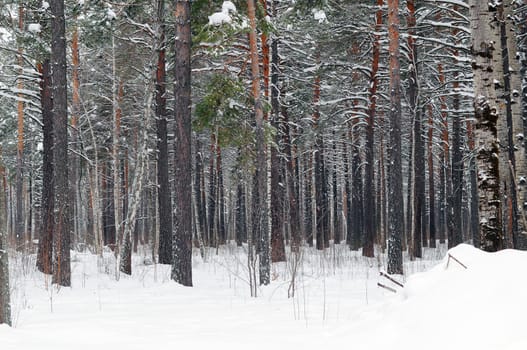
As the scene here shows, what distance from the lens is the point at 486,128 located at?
5992 mm

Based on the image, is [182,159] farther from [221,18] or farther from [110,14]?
[110,14]

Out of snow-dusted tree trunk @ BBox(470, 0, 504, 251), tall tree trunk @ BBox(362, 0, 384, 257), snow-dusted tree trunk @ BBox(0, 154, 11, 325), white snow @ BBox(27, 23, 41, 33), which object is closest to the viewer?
snow-dusted tree trunk @ BBox(0, 154, 11, 325)

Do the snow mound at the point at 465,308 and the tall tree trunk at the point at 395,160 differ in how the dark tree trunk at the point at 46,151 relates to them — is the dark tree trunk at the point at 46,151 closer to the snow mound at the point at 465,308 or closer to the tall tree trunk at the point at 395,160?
the tall tree trunk at the point at 395,160

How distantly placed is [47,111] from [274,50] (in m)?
6.76

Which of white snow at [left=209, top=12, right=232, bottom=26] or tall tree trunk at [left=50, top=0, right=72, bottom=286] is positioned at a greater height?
white snow at [left=209, top=12, right=232, bottom=26]

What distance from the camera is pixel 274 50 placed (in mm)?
15109

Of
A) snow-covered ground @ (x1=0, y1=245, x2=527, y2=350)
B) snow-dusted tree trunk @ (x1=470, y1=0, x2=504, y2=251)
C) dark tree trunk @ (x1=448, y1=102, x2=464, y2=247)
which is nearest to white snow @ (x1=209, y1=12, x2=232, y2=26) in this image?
snow-dusted tree trunk @ (x1=470, y1=0, x2=504, y2=251)

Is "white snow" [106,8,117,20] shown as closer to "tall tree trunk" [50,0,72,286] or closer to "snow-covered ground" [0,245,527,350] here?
"tall tree trunk" [50,0,72,286]

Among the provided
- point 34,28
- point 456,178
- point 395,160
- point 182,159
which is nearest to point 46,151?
point 34,28

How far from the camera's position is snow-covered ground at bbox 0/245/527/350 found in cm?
361

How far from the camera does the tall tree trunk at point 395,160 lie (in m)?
11.0

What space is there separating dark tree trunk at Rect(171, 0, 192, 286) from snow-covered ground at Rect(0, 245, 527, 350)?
1.24 meters

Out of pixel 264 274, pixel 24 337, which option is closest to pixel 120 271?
pixel 264 274

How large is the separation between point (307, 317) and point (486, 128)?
3187 mm
